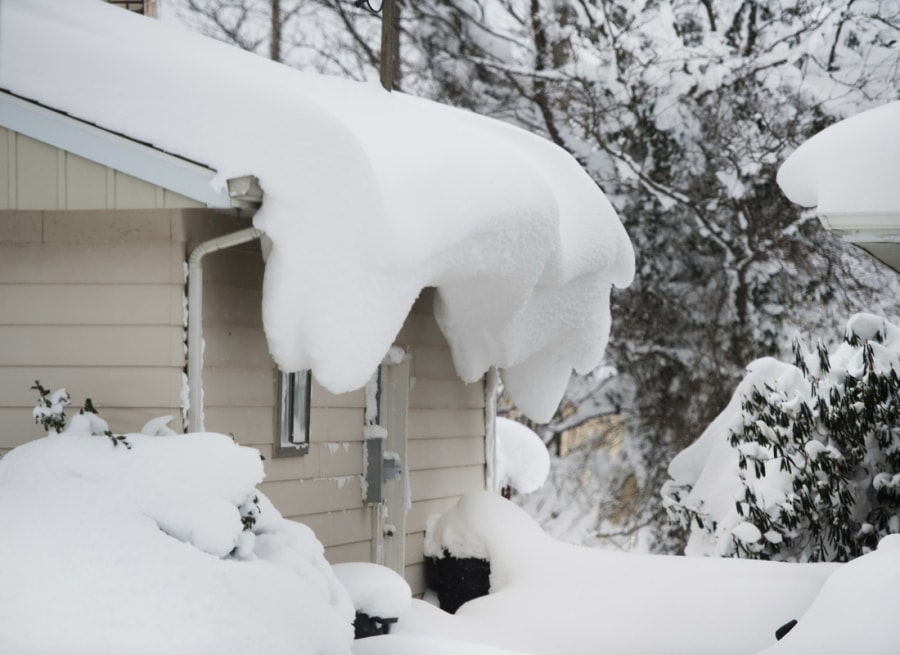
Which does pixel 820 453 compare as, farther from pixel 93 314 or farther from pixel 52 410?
pixel 52 410

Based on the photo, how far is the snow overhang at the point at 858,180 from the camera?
7.72 m

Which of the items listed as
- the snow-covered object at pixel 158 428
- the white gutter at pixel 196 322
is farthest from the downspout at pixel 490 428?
the snow-covered object at pixel 158 428

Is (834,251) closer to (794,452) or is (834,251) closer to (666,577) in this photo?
(794,452)

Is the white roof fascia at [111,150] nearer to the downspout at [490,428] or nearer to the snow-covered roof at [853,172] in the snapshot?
the snow-covered roof at [853,172]

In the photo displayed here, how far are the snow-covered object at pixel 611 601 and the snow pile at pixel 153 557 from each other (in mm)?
1732

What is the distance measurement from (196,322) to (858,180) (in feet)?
13.0

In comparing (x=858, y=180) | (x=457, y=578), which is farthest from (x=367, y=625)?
(x=858, y=180)

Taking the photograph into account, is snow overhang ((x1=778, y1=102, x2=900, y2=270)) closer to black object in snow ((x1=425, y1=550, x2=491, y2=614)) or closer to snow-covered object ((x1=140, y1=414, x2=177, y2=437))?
black object in snow ((x1=425, y1=550, x2=491, y2=614))

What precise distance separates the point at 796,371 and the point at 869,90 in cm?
855

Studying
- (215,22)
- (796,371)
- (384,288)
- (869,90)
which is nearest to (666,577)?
(796,371)

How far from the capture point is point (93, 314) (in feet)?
22.6

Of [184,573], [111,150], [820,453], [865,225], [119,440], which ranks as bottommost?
[184,573]

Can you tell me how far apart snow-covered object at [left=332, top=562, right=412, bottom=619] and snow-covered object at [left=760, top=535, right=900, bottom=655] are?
2.22 meters

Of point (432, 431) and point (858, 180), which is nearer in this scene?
point (858, 180)
